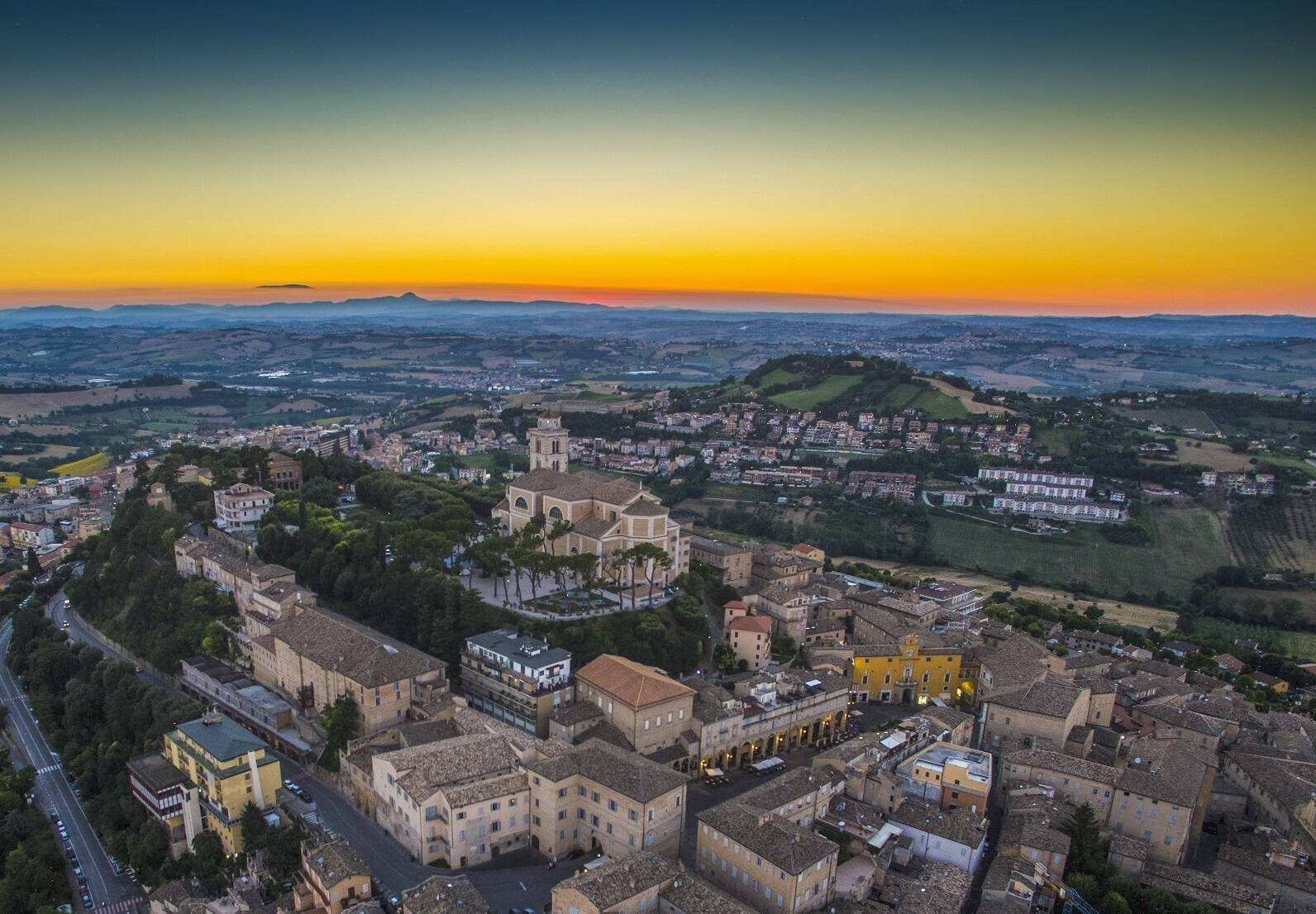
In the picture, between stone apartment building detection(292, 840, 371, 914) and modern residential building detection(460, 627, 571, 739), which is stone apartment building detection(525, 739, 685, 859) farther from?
stone apartment building detection(292, 840, 371, 914)

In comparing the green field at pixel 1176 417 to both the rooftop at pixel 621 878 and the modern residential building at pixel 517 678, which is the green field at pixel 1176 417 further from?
the rooftop at pixel 621 878

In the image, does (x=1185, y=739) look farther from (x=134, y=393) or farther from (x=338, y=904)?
(x=134, y=393)

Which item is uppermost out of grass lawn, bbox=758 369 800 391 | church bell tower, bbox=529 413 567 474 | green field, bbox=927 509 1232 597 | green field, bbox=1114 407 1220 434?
church bell tower, bbox=529 413 567 474

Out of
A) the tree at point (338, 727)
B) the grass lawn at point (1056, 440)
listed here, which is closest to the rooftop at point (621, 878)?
the tree at point (338, 727)

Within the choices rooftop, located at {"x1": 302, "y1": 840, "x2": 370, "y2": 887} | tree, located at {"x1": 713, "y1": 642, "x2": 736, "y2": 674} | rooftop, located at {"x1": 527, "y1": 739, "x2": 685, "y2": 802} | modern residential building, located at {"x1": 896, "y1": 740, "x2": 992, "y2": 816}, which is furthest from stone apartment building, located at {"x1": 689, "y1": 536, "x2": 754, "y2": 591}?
rooftop, located at {"x1": 302, "y1": 840, "x2": 370, "y2": 887}

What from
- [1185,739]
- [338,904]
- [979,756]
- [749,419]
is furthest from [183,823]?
[749,419]

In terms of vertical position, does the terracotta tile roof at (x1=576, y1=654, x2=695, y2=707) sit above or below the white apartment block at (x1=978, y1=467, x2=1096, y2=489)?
above
